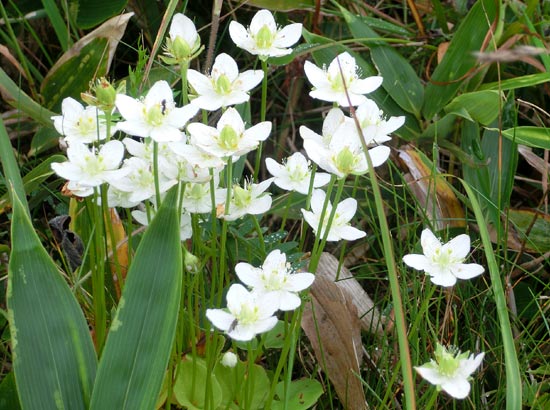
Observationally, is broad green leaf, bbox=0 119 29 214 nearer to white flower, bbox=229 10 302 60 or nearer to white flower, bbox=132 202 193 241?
white flower, bbox=132 202 193 241

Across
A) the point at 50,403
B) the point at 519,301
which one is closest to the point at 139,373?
the point at 50,403

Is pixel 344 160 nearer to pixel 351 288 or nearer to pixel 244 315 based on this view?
pixel 244 315

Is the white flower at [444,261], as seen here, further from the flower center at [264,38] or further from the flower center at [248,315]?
the flower center at [264,38]

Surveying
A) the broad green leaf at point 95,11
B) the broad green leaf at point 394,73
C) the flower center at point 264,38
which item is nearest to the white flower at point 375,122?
the flower center at point 264,38

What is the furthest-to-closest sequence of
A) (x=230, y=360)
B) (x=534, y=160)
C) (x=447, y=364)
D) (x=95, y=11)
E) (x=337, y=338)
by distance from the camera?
(x=95, y=11) → (x=534, y=160) → (x=337, y=338) → (x=230, y=360) → (x=447, y=364)

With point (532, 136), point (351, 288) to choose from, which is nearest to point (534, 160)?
point (532, 136)

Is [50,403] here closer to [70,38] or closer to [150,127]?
[150,127]
